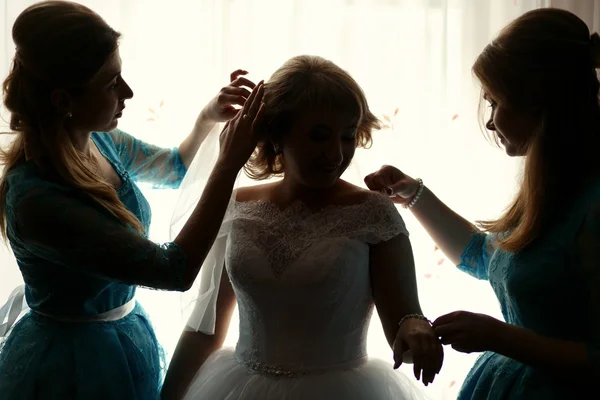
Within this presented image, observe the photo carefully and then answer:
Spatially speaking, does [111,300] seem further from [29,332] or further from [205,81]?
A: [205,81]

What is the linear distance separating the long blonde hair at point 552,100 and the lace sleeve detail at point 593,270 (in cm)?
9

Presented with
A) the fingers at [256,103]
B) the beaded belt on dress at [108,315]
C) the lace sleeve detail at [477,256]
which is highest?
the fingers at [256,103]

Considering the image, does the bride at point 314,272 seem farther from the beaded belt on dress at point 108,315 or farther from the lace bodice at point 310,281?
the beaded belt on dress at point 108,315

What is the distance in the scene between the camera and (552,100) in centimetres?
135

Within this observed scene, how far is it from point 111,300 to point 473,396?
77 cm

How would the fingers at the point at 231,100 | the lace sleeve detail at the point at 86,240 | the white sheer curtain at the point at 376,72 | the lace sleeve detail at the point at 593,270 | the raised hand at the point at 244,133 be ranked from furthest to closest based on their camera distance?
the white sheer curtain at the point at 376,72, the fingers at the point at 231,100, the raised hand at the point at 244,133, the lace sleeve detail at the point at 86,240, the lace sleeve detail at the point at 593,270

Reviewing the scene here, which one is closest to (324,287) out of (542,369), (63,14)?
(542,369)

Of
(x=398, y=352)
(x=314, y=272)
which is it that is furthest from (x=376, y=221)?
(x=398, y=352)

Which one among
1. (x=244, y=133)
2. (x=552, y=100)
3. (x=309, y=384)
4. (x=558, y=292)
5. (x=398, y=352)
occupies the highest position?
(x=552, y=100)

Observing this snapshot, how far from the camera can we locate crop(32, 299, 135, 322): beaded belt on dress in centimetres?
149

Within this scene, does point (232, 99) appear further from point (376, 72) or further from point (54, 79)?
point (376, 72)

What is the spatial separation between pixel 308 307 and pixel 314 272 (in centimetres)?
7

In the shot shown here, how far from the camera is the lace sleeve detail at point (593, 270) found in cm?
125

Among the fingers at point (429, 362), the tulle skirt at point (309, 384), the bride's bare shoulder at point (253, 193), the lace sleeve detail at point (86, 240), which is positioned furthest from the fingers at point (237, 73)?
the fingers at point (429, 362)
